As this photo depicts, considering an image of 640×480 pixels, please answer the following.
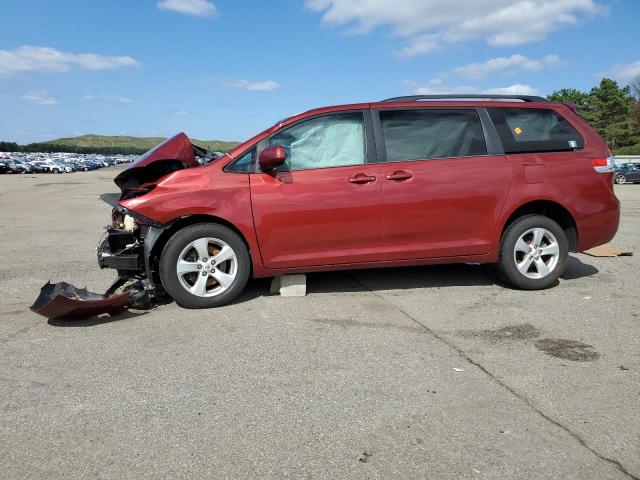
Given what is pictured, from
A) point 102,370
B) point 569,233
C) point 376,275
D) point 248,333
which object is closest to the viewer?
point 102,370

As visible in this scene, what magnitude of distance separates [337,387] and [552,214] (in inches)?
138

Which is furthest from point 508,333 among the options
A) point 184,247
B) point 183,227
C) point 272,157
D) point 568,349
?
point 183,227

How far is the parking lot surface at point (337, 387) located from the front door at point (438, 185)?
1.84 feet

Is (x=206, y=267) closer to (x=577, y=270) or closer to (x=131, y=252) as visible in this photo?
(x=131, y=252)

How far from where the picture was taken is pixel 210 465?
2.45 m

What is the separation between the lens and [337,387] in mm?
3244

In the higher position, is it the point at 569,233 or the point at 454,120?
the point at 454,120

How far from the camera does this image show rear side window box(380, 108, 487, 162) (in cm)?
519

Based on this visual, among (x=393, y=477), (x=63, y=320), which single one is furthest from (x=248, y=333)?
(x=393, y=477)

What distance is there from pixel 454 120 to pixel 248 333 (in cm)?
297

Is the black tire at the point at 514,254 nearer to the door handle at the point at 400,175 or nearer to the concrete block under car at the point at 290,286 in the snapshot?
the door handle at the point at 400,175

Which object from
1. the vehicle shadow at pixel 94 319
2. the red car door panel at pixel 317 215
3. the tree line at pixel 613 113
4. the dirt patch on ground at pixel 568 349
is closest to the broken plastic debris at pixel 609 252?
the dirt patch on ground at pixel 568 349

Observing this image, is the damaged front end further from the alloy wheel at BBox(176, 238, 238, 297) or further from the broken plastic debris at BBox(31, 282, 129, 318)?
the alloy wheel at BBox(176, 238, 238, 297)

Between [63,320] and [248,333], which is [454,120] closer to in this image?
[248,333]
